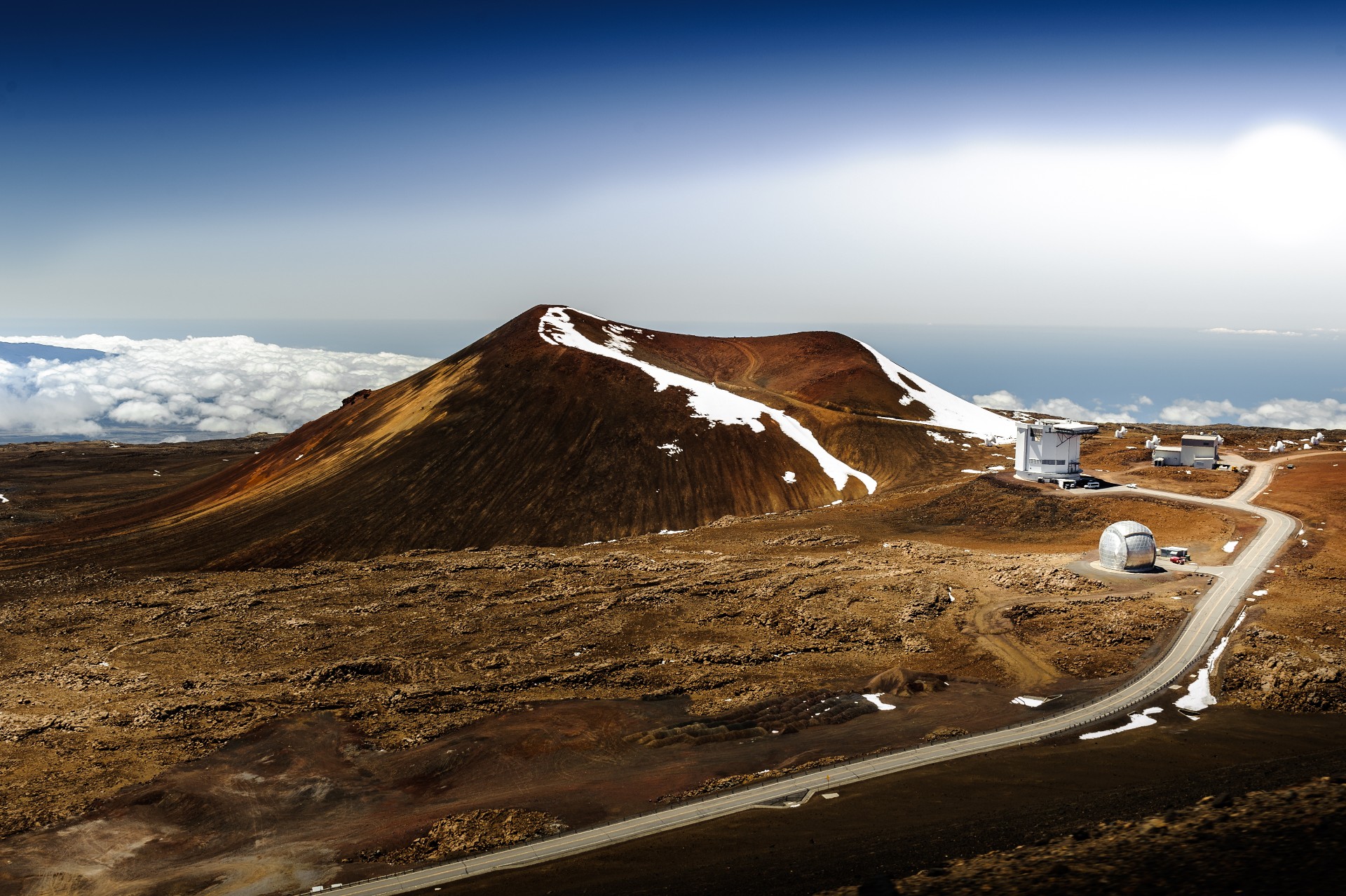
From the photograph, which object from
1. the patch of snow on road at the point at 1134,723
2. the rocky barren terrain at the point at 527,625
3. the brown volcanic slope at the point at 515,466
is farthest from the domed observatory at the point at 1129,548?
the brown volcanic slope at the point at 515,466

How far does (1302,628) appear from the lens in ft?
123

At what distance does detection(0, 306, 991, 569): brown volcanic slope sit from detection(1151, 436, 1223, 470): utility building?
1784 cm

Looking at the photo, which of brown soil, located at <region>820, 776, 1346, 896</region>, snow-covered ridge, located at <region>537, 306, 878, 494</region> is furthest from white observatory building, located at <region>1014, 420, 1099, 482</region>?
brown soil, located at <region>820, 776, 1346, 896</region>

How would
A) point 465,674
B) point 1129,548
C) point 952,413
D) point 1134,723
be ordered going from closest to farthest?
point 1134,723 < point 465,674 < point 1129,548 < point 952,413

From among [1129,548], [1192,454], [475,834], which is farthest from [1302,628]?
[475,834]

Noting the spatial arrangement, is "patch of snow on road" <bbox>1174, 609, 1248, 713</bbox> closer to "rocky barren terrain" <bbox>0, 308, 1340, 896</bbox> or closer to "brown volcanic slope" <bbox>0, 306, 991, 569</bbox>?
"rocky barren terrain" <bbox>0, 308, 1340, 896</bbox>

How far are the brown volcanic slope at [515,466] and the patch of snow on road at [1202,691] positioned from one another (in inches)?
1585

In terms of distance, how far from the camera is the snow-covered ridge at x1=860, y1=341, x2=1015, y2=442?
95812 mm

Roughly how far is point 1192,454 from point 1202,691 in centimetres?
4453

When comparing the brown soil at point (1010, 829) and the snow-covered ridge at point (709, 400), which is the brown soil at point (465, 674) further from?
the snow-covered ridge at point (709, 400)

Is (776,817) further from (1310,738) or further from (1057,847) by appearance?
(1310,738)

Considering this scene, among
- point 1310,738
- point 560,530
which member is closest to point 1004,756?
point 1310,738

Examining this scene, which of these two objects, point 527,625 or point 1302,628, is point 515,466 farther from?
point 1302,628

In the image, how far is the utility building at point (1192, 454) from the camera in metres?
68.9
